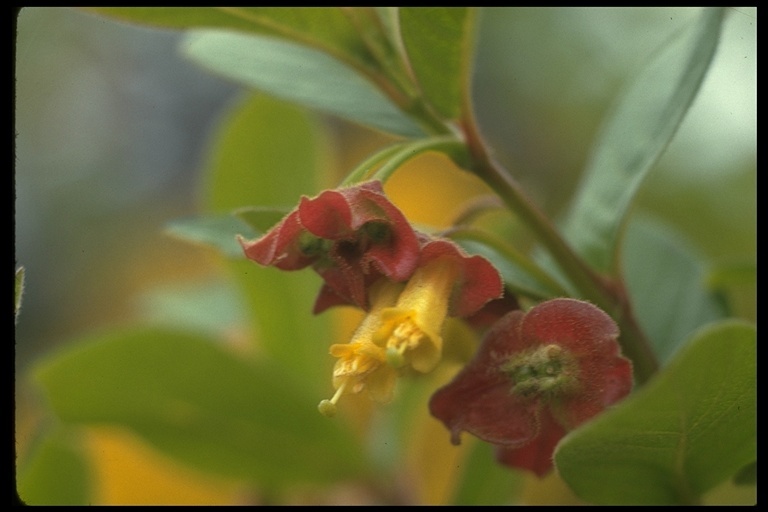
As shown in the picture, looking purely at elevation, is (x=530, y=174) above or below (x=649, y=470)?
below

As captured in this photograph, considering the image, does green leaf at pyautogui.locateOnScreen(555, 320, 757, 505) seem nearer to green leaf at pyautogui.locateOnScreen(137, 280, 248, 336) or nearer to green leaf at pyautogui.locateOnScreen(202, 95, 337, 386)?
green leaf at pyautogui.locateOnScreen(202, 95, 337, 386)

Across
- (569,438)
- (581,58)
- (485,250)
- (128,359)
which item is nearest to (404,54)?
(485,250)

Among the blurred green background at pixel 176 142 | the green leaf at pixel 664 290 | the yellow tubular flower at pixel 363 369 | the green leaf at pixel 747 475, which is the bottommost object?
the blurred green background at pixel 176 142

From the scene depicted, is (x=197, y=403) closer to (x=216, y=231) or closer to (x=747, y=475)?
(x=216, y=231)

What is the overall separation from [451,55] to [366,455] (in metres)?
0.80

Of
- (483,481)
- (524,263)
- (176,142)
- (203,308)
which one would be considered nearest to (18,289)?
(524,263)

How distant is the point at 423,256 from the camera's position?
2.11 ft

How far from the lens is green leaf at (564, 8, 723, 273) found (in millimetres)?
872

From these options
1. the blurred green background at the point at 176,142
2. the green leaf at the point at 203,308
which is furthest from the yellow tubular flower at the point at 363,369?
the green leaf at the point at 203,308

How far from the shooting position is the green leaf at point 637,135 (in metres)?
0.87

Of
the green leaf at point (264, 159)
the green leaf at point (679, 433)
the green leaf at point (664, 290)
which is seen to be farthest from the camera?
the green leaf at point (264, 159)

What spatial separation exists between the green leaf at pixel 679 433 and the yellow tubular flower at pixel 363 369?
4.9 inches

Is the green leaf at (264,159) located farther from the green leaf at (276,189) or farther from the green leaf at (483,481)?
the green leaf at (483,481)
